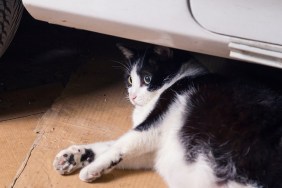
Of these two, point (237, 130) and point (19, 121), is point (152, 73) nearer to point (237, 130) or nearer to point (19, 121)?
point (237, 130)

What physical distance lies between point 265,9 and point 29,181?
733 millimetres

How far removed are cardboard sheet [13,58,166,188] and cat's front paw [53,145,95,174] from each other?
0.06ft

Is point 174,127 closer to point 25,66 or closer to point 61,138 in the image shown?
point 61,138

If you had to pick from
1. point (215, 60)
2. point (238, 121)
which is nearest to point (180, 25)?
point (238, 121)

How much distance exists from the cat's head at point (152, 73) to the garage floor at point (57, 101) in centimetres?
14

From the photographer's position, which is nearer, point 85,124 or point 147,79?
point 147,79

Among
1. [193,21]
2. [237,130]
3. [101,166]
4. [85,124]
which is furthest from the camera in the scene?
[85,124]

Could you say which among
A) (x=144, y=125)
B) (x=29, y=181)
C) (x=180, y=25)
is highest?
(x=180, y=25)

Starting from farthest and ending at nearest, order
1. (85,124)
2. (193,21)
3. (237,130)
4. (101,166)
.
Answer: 1. (85,124)
2. (101,166)
3. (237,130)
4. (193,21)

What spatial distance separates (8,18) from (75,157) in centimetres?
41

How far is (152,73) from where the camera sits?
3.93ft

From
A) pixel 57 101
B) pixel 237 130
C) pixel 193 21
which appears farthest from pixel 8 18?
pixel 237 130

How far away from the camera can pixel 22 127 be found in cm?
132

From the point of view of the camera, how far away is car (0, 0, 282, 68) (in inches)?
33.0
